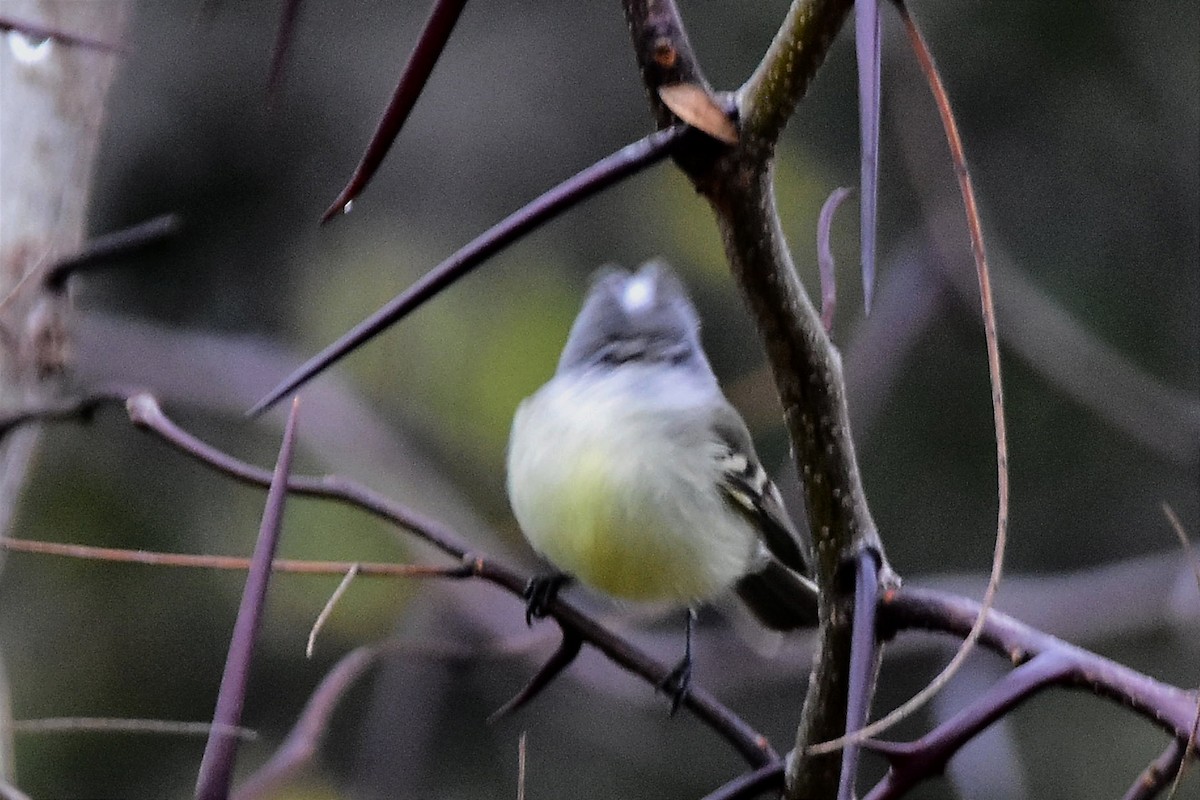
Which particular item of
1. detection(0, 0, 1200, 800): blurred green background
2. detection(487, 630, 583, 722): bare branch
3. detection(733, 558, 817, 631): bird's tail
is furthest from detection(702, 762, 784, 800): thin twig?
detection(0, 0, 1200, 800): blurred green background

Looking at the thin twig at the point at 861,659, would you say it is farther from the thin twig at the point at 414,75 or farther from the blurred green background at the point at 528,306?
the blurred green background at the point at 528,306

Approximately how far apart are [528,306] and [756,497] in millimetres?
1205

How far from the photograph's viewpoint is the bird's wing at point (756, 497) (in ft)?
6.28

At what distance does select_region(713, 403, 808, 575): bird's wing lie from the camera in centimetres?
191

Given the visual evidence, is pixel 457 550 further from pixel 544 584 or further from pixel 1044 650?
pixel 544 584

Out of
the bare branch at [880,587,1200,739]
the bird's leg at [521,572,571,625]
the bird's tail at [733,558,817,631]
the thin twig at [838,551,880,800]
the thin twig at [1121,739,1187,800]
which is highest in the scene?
the thin twig at [838,551,880,800]

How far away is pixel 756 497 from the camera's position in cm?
193

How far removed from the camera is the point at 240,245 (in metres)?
A: 3.26

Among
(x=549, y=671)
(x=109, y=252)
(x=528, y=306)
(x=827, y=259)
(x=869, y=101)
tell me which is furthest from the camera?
(x=528, y=306)

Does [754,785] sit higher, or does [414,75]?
[414,75]

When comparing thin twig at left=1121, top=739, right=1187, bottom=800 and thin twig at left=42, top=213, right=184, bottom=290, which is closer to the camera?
thin twig at left=1121, top=739, right=1187, bottom=800

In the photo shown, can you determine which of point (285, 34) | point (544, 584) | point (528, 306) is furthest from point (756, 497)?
point (285, 34)

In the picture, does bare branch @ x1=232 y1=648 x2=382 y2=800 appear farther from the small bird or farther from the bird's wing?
the bird's wing

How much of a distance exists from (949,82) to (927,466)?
36.9 inches
